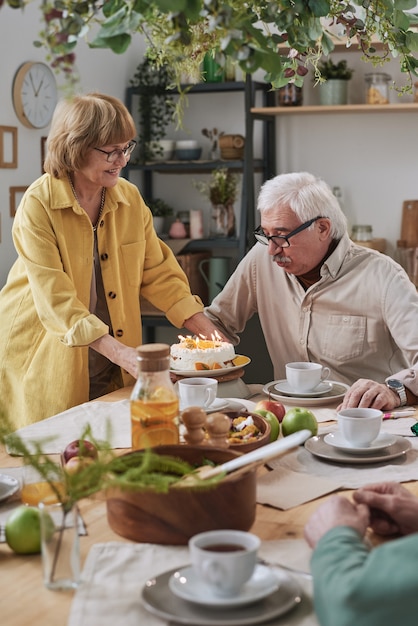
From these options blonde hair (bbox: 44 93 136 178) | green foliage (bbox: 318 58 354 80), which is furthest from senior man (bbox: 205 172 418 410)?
green foliage (bbox: 318 58 354 80)

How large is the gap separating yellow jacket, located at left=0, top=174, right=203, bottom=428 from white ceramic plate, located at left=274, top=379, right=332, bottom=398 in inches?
19.9

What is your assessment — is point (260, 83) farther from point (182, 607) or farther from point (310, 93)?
point (182, 607)

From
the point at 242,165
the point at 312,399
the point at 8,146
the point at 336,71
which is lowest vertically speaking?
the point at 312,399

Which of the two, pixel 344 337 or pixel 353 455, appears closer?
pixel 353 455

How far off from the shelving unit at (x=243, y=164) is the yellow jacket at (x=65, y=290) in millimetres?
2100

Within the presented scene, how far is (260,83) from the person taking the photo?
16.9 ft

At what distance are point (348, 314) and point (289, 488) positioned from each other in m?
1.07

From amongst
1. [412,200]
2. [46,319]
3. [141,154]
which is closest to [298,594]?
[46,319]

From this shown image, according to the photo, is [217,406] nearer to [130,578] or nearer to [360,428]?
[360,428]

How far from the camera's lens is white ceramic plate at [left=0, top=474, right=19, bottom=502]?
5.05ft

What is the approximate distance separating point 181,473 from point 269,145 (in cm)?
404

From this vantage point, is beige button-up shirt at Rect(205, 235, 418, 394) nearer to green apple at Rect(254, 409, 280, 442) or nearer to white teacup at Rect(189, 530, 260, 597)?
green apple at Rect(254, 409, 280, 442)

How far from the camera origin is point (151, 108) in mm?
5328

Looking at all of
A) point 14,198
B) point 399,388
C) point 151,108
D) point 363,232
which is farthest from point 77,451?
point 151,108
